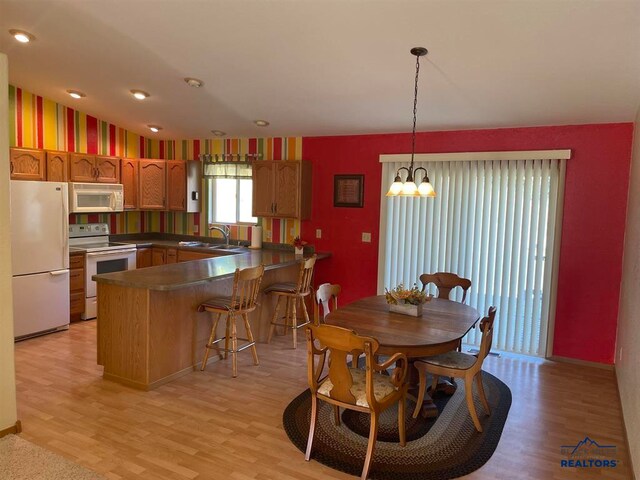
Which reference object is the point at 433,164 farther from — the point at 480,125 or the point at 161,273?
the point at 161,273

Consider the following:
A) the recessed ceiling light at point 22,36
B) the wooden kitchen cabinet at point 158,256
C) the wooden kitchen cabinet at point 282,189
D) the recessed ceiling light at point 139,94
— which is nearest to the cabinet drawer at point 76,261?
the wooden kitchen cabinet at point 158,256

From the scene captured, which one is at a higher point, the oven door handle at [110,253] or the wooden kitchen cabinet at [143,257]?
the oven door handle at [110,253]

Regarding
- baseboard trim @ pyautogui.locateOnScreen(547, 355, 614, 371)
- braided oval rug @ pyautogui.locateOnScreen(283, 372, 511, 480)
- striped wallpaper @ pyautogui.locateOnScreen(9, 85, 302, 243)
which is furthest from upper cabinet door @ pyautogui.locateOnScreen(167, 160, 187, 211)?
baseboard trim @ pyautogui.locateOnScreen(547, 355, 614, 371)

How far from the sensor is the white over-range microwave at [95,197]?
221 inches

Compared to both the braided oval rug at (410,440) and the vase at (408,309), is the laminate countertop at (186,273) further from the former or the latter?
the vase at (408,309)

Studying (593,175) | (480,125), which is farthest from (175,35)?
(593,175)

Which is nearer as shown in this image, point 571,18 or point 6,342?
point 571,18

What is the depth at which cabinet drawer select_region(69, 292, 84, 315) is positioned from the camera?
5.41 m

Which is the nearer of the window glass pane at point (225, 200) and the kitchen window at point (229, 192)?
the kitchen window at point (229, 192)

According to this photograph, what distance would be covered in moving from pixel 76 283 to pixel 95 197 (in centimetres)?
110

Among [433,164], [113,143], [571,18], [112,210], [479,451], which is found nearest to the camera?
[571,18]

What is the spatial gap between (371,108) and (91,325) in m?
3.95

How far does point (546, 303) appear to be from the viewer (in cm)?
457

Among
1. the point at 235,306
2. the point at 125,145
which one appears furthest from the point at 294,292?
the point at 125,145
